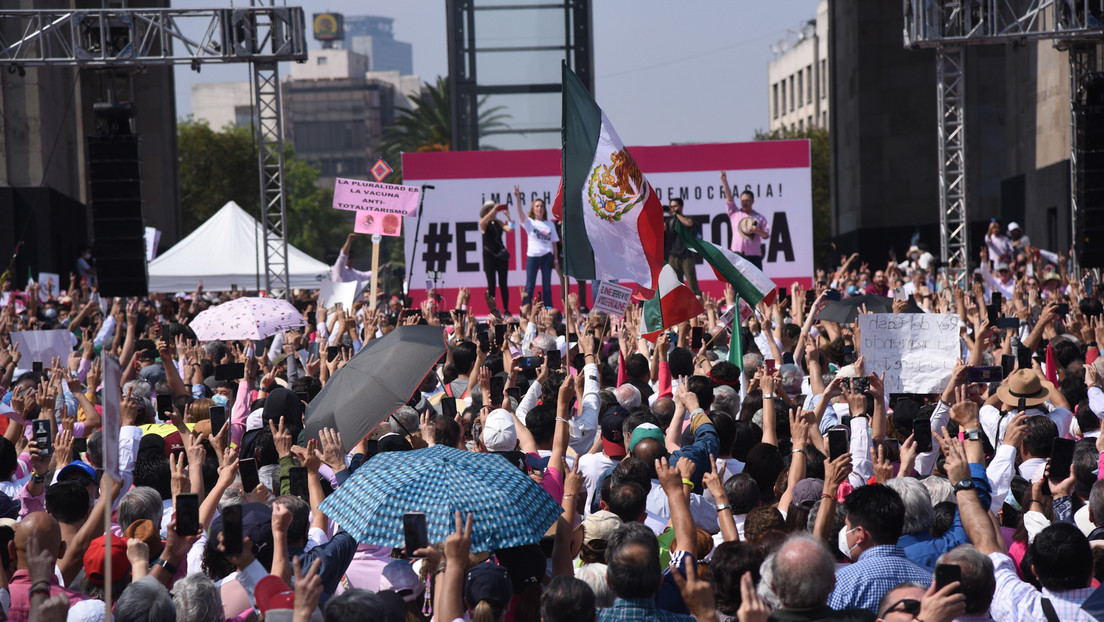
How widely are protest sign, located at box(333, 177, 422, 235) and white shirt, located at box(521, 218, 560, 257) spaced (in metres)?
2.73

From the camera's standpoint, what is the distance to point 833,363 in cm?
995

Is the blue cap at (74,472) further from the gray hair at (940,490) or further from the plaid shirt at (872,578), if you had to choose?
the gray hair at (940,490)

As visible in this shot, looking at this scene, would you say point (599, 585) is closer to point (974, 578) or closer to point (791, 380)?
point (974, 578)

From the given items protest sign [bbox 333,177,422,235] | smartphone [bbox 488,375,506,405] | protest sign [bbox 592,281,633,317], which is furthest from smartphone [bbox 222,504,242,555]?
protest sign [bbox 333,177,422,235]

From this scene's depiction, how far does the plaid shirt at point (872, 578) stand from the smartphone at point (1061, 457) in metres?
1.35

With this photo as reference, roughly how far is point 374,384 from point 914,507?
2884mm

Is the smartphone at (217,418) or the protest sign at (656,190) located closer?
A: the smartphone at (217,418)

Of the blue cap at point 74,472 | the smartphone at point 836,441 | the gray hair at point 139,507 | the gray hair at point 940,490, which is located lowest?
the gray hair at point 940,490

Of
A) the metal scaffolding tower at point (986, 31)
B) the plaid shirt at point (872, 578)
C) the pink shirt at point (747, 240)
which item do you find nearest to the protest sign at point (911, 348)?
the plaid shirt at point (872, 578)

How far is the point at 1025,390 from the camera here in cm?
718

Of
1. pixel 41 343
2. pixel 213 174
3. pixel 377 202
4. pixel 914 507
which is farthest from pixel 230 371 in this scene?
pixel 213 174

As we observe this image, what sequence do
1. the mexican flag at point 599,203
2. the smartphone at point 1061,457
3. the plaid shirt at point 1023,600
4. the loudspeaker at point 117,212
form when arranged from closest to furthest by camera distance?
the plaid shirt at point 1023,600, the smartphone at point 1061,457, the mexican flag at point 599,203, the loudspeaker at point 117,212

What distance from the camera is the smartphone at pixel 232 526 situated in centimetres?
397

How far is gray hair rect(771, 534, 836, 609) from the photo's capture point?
368 cm
